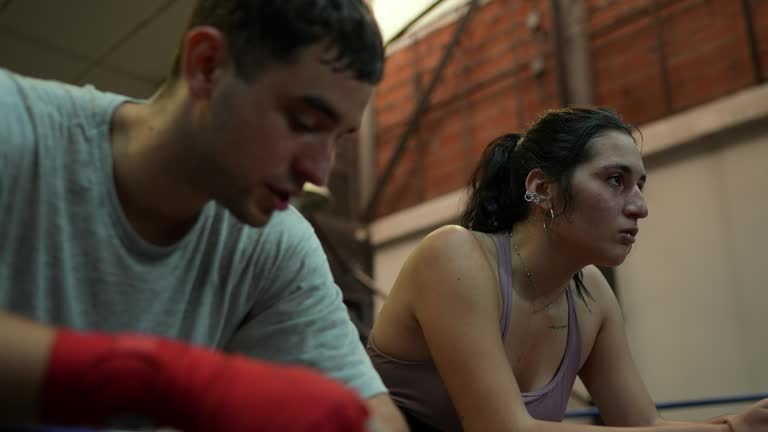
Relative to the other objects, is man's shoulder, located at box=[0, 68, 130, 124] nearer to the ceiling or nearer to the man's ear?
the man's ear

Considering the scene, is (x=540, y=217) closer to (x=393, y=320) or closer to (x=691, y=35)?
(x=393, y=320)

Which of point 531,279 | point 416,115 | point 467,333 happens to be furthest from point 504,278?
point 416,115

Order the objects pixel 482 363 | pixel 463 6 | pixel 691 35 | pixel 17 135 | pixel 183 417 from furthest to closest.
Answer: pixel 463 6 → pixel 691 35 → pixel 482 363 → pixel 17 135 → pixel 183 417

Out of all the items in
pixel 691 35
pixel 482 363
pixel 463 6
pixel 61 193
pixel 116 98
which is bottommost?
pixel 482 363

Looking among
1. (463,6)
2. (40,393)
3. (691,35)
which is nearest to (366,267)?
(463,6)

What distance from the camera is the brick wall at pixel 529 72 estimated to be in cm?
418

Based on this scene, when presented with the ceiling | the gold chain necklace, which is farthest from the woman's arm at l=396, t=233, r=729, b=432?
the ceiling

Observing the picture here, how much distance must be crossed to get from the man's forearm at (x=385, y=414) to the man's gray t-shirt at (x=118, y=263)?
13mm

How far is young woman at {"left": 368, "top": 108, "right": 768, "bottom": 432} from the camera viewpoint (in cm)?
141

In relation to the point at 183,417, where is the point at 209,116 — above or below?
above

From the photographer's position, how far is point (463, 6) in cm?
558

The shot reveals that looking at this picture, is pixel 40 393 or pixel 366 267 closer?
pixel 40 393

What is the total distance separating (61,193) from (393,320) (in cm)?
86

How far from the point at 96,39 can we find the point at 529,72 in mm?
3013
